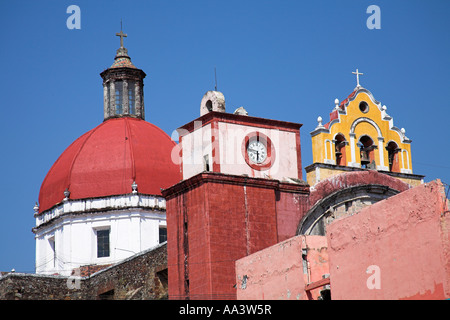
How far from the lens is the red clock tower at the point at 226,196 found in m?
34.6

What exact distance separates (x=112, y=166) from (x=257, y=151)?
1381 cm

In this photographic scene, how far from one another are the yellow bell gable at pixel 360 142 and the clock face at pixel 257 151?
69.1 inches

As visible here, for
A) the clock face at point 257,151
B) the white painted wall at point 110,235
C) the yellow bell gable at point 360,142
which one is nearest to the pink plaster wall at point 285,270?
the clock face at point 257,151

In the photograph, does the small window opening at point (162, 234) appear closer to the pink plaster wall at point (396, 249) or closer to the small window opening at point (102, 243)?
the small window opening at point (102, 243)

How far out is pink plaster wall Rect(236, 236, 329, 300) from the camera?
29.1 metres

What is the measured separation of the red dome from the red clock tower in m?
11.8

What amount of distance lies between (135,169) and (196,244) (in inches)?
601

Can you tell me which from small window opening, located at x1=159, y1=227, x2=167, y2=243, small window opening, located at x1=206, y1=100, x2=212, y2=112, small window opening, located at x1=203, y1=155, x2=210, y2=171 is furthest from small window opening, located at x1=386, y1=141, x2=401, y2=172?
small window opening, located at x1=159, y1=227, x2=167, y2=243

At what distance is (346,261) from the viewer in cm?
2670

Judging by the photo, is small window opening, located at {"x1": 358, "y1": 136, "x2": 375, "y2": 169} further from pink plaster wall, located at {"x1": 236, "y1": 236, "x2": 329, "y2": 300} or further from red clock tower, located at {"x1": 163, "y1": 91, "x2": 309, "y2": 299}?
pink plaster wall, located at {"x1": 236, "y1": 236, "x2": 329, "y2": 300}

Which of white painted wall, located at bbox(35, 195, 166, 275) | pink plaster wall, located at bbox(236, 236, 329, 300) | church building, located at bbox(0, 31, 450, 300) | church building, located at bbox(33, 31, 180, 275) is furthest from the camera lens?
church building, located at bbox(33, 31, 180, 275)

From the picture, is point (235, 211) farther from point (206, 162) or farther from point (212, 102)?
point (212, 102)
